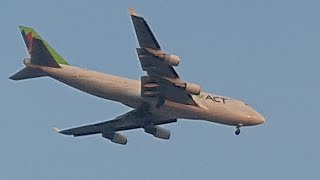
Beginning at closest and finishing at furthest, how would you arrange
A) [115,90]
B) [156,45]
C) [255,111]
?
1. [156,45]
2. [115,90]
3. [255,111]

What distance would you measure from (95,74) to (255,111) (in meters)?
14.9

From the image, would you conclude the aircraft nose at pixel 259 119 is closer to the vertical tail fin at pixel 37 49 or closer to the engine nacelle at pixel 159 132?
the engine nacelle at pixel 159 132

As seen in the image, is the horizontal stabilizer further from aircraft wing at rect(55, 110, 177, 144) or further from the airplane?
aircraft wing at rect(55, 110, 177, 144)

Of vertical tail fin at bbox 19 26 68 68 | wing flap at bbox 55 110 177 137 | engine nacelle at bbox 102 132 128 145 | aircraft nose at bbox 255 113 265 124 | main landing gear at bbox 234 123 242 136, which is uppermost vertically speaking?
vertical tail fin at bbox 19 26 68 68

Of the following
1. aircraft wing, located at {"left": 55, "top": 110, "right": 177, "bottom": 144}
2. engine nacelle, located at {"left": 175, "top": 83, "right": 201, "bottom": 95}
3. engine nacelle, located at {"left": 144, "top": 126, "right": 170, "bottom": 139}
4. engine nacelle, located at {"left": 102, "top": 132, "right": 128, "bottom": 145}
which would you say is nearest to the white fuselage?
engine nacelle, located at {"left": 175, "top": 83, "right": 201, "bottom": 95}

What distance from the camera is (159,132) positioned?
10175 cm

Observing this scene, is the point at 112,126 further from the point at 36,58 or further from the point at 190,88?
the point at 36,58

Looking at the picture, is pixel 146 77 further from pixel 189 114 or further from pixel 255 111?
pixel 255 111

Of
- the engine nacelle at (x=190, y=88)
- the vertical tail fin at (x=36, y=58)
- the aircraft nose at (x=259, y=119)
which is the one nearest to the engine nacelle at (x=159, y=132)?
the aircraft nose at (x=259, y=119)

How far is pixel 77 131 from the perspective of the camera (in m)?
102

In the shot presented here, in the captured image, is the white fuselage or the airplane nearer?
the airplane

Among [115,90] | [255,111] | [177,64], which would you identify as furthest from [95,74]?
[255,111]

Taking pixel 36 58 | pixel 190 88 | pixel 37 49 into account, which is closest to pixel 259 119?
pixel 190 88

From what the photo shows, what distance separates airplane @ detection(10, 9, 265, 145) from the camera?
90938mm
